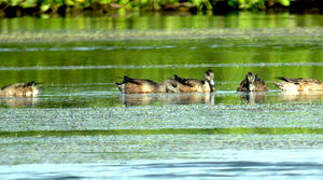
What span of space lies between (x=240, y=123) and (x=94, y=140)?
173 cm

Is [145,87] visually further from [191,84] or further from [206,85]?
[206,85]

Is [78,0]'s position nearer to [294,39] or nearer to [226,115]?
[294,39]

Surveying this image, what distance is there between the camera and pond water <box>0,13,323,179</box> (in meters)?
8.37

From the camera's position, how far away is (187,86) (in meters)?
13.8

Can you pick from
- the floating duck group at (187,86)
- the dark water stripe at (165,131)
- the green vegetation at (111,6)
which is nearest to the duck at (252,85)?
the floating duck group at (187,86)

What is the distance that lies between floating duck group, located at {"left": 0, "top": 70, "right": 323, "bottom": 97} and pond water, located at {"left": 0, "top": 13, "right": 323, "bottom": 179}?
0.19m

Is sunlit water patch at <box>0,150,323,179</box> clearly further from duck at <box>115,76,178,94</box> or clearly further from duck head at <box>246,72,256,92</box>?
duck at <box>115,76,178,94</box>

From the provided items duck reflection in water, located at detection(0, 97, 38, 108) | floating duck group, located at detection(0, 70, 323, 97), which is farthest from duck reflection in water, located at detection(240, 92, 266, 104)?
duck reflection in water, located at detection(0, 97, 38, 108)

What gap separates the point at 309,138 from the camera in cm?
941

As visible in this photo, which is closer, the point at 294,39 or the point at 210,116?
the point at 210,116

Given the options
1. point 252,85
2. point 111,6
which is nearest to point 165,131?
point 252,85

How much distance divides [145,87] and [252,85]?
4.92ft

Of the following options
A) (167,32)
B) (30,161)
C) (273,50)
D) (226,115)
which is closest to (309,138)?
(226,115)

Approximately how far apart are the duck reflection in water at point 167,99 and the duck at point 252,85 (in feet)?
1.59
